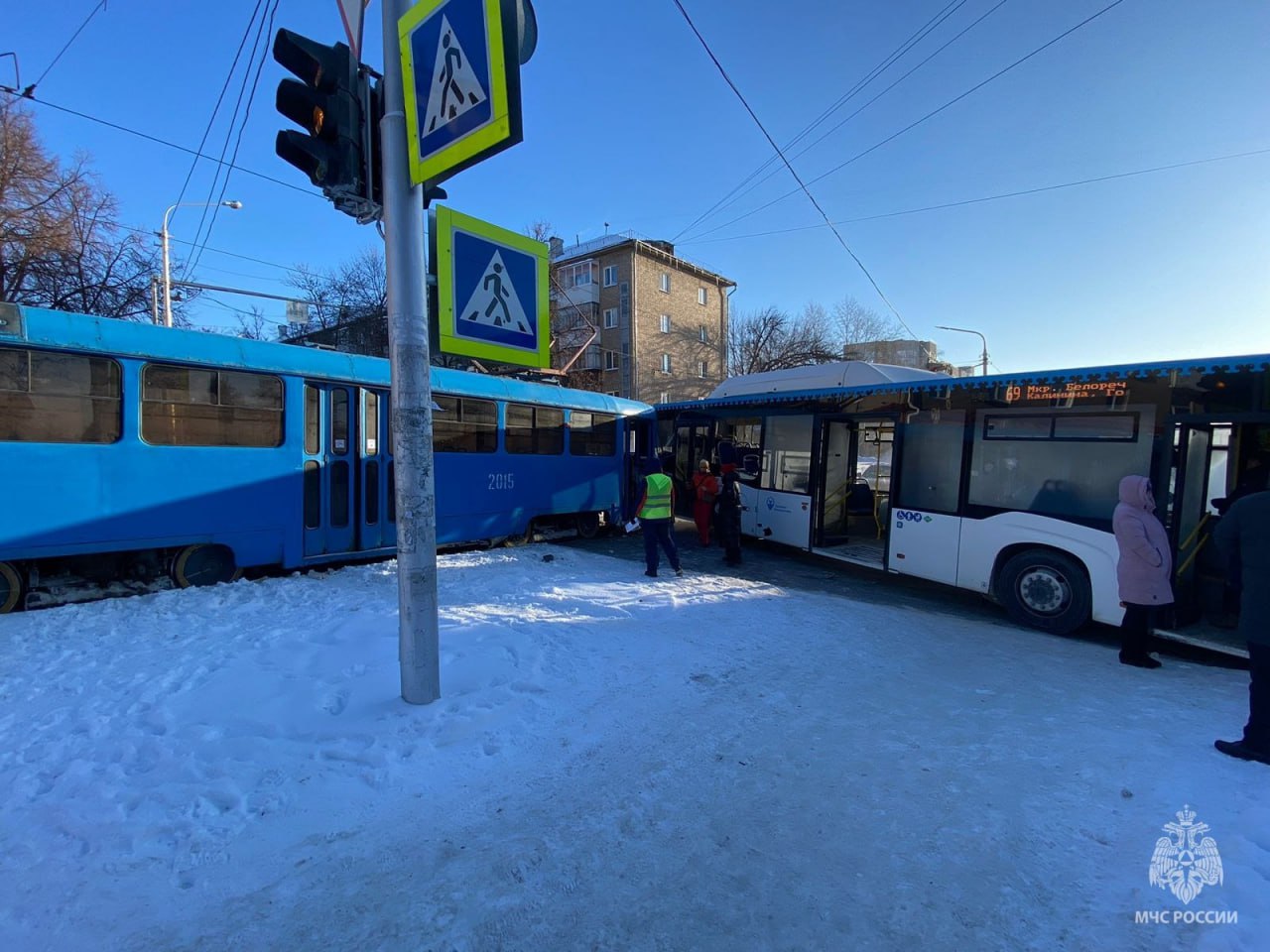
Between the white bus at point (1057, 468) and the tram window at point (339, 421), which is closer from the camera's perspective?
the white bus at point (1057, 468)

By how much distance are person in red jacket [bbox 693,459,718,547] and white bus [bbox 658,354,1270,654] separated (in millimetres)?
2108

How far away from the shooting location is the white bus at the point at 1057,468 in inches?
230

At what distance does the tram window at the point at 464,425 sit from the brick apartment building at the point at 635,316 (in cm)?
2438

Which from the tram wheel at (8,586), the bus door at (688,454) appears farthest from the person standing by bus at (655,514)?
the tram wheel at (8,586)

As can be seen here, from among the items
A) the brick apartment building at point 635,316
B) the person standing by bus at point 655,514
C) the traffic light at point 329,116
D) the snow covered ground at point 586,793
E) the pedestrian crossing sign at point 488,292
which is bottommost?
the snow covered ground at point 586,793

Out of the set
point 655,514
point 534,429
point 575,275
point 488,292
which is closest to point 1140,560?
point 655,514

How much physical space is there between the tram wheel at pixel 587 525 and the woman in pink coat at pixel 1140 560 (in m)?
8.81

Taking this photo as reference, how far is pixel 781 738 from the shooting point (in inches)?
146

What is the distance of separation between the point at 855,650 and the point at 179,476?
7.38 metres

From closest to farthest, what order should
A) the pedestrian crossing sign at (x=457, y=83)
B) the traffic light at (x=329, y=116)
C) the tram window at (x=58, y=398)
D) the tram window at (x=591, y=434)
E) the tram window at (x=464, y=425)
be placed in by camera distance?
1. the pedestrian crossing sign at (x=457, y=83)
2. the traffic light at (x=329, y=116)
3. the tram window at (x=58, y=398)
4. the tram window at (x=464, y=425)
5. the tram window at (x=591, y=434)

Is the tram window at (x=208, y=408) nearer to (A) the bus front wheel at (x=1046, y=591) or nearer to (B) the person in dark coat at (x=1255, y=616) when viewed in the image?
(B) the person in dark coat at (x=1255, y=616)

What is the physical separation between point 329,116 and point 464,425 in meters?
6.15

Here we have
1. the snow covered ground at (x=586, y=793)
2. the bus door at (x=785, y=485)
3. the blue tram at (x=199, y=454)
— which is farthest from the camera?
the bus door at (x=785, y=485)

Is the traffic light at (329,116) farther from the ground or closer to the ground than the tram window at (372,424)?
farther from the ground
